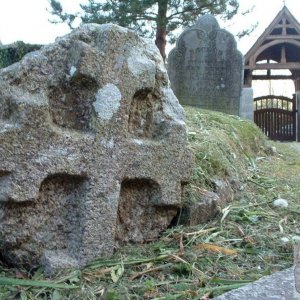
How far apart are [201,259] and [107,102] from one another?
784 millimetres

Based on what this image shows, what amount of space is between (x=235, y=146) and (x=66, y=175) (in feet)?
8.64

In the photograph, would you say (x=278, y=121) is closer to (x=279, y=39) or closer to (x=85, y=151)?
(x=279, y=39)

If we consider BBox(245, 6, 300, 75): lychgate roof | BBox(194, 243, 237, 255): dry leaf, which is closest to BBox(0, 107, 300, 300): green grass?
BBox(194, 243, 237, 255): dry leaf

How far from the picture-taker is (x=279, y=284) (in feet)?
5.41

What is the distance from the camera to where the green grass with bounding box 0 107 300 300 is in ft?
6.34

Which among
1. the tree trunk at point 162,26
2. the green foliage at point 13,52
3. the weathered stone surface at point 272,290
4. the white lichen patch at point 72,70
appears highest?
the tree trunk at point 162,26

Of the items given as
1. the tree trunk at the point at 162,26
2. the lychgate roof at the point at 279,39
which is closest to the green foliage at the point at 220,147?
the tree trunk at the point at 162,26

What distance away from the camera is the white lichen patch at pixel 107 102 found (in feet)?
7.46

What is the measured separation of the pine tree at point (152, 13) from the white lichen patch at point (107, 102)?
42.4 feet

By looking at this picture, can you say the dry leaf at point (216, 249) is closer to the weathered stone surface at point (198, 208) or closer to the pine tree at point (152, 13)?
the weathered stone surface at point (198, 208)

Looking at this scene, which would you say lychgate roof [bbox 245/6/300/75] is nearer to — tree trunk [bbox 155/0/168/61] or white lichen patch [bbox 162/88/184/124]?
tree trunk [bbox 155/0/168/61]

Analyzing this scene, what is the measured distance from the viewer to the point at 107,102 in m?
2.29

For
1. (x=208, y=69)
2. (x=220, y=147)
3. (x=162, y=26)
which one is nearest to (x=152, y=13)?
(x=162, y=26)

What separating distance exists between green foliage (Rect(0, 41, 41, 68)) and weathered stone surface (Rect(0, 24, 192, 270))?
3257 mm
